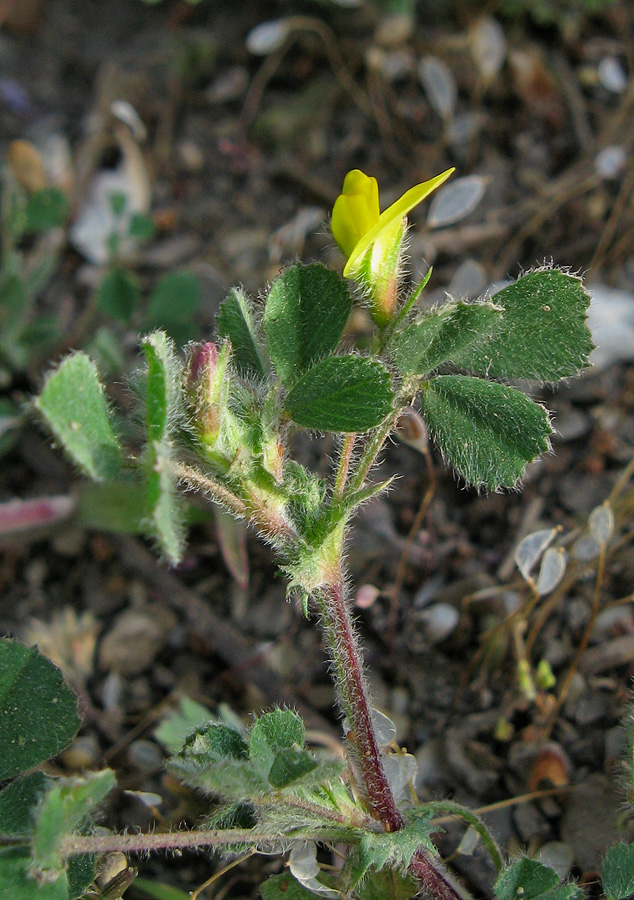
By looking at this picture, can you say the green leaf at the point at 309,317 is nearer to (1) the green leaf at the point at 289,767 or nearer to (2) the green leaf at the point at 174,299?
(1) the green leaf at the point at 289,767

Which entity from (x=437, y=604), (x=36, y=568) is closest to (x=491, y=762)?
(x=437, y=604)

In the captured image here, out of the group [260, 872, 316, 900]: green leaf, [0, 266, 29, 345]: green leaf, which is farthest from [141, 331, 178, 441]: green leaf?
[0, 266, 29, 345]: green leaf

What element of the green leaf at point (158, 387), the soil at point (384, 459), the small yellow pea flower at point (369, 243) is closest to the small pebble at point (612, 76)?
the soil at point (384, 459)

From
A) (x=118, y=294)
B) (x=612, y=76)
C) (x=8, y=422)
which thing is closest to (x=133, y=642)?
(x=8, y=422)

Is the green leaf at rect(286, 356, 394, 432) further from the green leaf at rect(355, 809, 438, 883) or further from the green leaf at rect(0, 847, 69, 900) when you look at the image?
the green leaf at rect(0, 847, 69, 900)

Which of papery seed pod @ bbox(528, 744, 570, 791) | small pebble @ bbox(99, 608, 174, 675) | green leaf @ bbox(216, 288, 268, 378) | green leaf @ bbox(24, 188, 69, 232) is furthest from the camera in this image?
green leaf @ bbox(24, 188, 69, 232)
